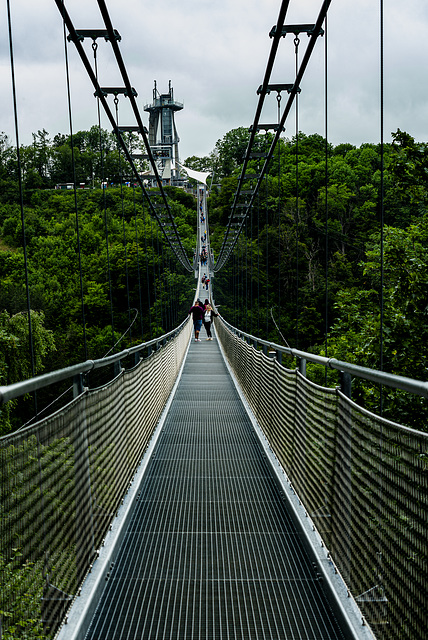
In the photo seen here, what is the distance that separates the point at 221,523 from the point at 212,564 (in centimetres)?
44

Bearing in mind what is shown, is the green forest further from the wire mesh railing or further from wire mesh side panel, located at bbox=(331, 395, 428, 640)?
wire mesh side panel, located at bbox=(331, 395, 428, 640)

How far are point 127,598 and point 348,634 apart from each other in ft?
2.48

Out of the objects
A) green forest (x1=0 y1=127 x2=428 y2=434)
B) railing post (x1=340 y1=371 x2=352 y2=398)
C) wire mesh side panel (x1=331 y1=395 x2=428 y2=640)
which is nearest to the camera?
wire mesh side panel (x1=331 y1=395 x2=428 y2=640)

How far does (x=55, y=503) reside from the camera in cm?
169

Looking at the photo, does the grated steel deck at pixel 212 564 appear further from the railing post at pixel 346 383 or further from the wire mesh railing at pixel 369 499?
the railing post at pixel 346 383

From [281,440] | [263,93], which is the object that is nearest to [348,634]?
[281,440]

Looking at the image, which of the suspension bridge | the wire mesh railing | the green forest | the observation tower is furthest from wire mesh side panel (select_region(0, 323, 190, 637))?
the observation tower

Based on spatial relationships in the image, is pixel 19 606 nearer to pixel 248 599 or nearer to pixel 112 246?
pixel 248 599

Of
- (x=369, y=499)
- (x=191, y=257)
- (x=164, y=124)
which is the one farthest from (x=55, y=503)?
(x=164, y=124)

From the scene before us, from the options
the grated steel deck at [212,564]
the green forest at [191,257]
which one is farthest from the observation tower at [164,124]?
the grated steel deck at [212,564]

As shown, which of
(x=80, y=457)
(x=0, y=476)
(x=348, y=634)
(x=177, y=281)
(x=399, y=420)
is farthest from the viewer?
(x=177, y=281)

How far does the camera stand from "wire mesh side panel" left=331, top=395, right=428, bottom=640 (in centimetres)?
134

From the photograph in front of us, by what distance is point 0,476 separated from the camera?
127 centimetres

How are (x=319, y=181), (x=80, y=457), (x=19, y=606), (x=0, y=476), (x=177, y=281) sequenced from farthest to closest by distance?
(x=319, y=181), (x=177, y=281), (x=80, y=457), (x=19, y=606), (x=0, y=476)
